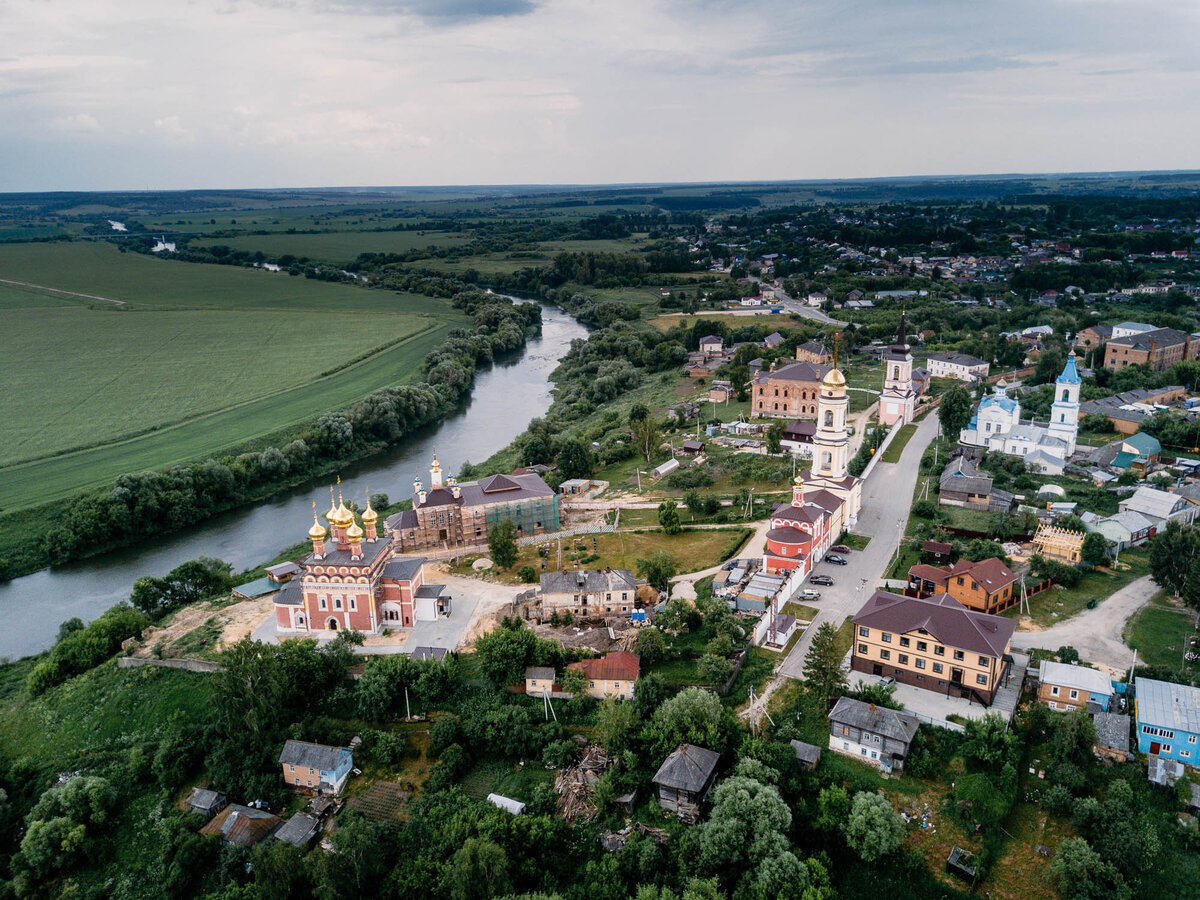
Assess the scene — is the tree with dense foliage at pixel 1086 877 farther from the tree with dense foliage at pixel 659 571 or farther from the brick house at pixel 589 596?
the tree with dense foliage at pixel 659 571

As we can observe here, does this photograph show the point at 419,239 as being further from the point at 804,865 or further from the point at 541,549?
the point at 804,865

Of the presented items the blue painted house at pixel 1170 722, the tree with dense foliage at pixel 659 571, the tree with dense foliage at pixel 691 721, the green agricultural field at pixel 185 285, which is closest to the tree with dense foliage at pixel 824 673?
the tree with dense foliage at pixel 691 721

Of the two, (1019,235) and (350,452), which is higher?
(1019,235)

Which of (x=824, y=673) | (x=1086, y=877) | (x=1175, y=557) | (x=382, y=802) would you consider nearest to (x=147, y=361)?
(x=382, y=802)

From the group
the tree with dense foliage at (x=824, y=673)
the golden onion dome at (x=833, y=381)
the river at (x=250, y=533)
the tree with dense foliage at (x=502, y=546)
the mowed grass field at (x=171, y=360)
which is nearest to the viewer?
the tree with dense foliage at (x=824, y=673)

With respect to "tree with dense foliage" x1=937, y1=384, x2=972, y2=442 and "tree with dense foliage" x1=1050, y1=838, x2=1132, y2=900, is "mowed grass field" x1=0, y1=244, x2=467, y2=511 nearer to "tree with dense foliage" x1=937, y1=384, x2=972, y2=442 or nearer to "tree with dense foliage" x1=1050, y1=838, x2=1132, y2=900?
"tree with dense foliage" x1=937, y1=384, x2=972, y2=442

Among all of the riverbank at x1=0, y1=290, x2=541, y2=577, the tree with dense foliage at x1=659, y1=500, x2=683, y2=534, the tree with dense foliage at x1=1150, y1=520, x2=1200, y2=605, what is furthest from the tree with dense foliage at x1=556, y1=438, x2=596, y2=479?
the tree with dense foliage at x1=1150, y1=520, x2=1200, y2=605

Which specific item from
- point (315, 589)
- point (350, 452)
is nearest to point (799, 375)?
point (350, 452)
